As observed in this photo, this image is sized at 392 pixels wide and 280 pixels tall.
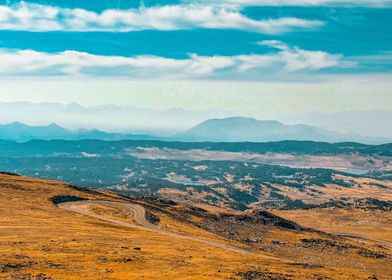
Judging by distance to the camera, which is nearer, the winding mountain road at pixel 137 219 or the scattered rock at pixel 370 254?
the winding mountain road at pixel 137 219

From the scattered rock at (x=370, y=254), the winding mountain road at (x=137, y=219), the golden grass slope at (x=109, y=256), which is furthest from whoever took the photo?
the scattered rock at (x=370, y=254)

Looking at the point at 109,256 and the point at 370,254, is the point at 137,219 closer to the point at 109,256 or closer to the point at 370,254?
the point at 109,256

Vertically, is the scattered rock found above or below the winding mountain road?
below

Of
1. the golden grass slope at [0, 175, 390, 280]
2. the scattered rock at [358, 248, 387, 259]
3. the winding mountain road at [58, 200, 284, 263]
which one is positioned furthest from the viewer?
the scattered rock at [358, 248, 387, 259]

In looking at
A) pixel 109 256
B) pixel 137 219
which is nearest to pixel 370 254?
pixel 137 219

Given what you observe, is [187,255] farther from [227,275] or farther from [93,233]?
[93,233]

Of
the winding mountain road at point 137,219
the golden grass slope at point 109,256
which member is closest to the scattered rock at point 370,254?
the golden grass slope at point 109,256

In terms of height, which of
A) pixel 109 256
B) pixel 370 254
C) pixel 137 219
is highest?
pixel 109 256

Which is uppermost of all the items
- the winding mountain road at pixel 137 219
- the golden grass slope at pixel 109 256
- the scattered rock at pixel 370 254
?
the golden grass slope at pixel 109 256

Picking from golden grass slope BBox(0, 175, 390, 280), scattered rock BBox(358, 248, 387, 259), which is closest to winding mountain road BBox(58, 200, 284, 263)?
golden grass slope BBox(0, 175, 390, 280)

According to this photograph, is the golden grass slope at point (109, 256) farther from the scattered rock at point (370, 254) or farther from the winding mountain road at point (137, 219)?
Answer: the scattered rock at point (370, 254)

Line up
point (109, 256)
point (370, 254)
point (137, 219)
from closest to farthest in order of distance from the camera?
point (109, 256), point (137, 219), point (370, 254)

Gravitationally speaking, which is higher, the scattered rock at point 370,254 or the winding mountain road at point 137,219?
the winding mountain road at point 137,219

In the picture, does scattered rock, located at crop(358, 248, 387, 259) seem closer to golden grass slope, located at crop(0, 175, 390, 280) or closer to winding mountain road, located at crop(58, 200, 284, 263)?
golden grass slope, located at crop(0, 175, 390, 280)
